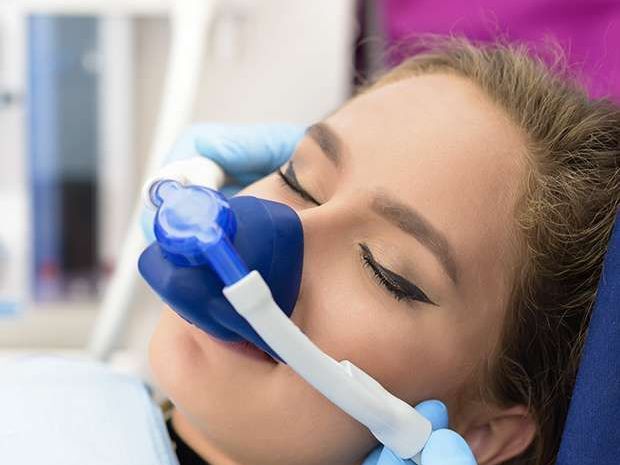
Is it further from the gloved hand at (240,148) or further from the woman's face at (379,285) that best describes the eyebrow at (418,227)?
the gloved hand at (240,148)

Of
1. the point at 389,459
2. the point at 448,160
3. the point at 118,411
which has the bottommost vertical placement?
the point at 118,411

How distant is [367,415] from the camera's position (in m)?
0.80

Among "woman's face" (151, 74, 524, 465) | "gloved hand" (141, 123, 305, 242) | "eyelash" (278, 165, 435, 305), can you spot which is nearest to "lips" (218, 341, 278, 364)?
"woman's face" (151, 74, 524, 465)

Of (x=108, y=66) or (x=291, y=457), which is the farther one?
(x=108, y=66)

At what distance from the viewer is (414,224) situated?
2.86 feet

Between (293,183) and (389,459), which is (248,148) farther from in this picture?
(389,459)

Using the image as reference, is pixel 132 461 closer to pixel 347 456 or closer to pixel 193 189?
pixel 347 456

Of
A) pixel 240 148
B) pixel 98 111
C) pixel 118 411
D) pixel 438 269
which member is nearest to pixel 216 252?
pixel 438 269

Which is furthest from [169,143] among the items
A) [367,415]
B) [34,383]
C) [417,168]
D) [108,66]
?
[367,415]

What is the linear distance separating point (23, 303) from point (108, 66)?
474mm

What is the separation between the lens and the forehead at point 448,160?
0.89m

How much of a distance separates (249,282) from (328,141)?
30 centimetres

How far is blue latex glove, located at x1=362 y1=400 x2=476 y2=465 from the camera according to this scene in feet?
2.69

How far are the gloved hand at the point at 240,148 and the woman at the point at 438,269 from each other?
0.74ft
